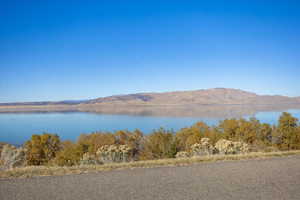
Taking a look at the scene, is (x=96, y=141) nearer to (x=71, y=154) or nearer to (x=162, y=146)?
(x=71, y=154)

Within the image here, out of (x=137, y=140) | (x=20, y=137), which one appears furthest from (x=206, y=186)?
(x=20, y=137)

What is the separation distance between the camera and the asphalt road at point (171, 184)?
476 centimetres

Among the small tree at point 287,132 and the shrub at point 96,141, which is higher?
the small tree at point 287,132

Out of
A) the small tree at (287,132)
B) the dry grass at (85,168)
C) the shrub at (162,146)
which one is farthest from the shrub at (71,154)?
the small tree at (287,132)

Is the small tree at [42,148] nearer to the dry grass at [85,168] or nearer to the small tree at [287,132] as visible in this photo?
the dry grass at [85,168]

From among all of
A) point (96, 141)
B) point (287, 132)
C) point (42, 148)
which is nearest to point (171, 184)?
point (287, 132)

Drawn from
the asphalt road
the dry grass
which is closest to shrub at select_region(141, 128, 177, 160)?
the dry grass

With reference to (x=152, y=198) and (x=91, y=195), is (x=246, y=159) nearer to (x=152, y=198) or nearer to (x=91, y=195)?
(x=152, y=198)

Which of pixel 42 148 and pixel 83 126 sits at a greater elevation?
pixel 42 148

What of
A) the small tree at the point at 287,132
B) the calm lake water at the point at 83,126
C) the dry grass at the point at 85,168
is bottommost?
the calm lake water at the point at 83,126

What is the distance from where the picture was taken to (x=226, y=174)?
6195 mm

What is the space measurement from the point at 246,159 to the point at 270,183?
2.61m

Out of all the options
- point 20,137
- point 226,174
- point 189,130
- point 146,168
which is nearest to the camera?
point 226,174

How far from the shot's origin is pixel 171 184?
17.9 ft
